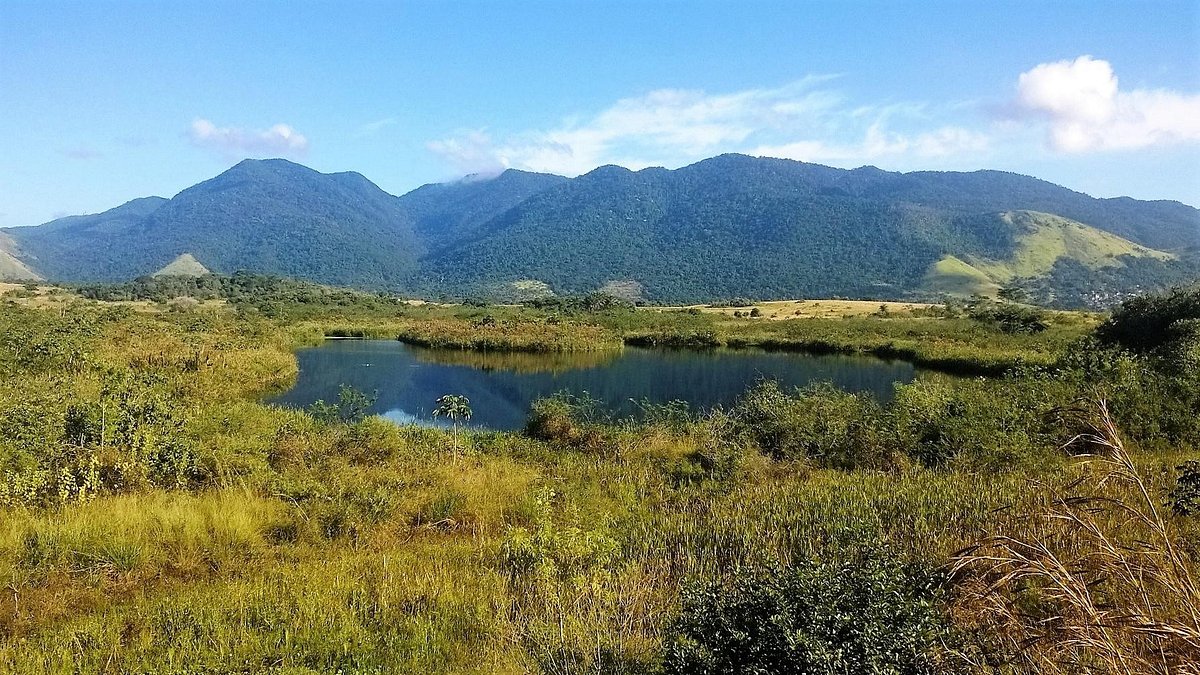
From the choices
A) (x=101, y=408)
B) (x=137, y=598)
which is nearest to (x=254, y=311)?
(x=101, y=408)

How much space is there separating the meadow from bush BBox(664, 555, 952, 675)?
2 cm

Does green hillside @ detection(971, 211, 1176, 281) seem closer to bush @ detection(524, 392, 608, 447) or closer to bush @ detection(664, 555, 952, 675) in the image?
bush @ detection(524, 392, 608, 447)

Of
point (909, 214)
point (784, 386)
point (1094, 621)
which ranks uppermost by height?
point (909, 214)

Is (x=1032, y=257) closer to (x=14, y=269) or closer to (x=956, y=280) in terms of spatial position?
(x=956, y=280)

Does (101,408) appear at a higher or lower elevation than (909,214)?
lower

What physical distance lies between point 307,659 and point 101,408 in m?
6.72

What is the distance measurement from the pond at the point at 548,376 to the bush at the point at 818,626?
592 inches

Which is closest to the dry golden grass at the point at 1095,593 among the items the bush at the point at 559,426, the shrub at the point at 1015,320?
the bush at the point at 559,426

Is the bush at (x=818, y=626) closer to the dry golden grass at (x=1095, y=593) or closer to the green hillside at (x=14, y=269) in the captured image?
the dry golden grass at (x=1095, y=593)

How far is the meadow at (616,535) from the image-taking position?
3.12 meters

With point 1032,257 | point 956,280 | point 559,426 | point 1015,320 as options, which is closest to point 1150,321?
point 1015,320

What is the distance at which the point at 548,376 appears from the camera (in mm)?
28812

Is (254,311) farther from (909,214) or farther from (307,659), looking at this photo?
(909,214)

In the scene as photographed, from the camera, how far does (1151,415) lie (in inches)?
462
